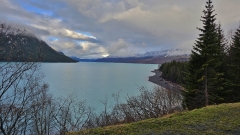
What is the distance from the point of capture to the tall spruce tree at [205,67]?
16234 millimetres

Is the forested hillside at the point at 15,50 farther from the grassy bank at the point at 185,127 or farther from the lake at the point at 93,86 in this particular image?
the lake at the point at 93,86

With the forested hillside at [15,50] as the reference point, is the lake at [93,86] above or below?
below

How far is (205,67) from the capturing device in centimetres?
1666

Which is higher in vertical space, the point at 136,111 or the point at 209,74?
the point at 209,74

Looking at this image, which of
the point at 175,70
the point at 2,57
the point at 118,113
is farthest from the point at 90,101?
the point at 175,70

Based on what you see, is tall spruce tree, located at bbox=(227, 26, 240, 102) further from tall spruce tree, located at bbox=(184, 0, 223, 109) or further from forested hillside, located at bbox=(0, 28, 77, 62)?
forested hillside, located at bbox=(0, 28, 77, 62)

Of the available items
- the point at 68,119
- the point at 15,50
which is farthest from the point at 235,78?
the point at 15,50

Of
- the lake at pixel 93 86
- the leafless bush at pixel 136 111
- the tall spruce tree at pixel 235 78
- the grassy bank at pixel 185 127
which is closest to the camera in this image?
the grassy bank at pixel 185 127

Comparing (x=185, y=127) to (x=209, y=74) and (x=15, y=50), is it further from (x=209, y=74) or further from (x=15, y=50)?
(x=209, y=74)

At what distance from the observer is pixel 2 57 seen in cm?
830

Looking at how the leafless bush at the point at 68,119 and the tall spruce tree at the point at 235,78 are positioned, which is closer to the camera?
the leafless bush at the point at 68,119

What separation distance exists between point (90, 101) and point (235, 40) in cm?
2341

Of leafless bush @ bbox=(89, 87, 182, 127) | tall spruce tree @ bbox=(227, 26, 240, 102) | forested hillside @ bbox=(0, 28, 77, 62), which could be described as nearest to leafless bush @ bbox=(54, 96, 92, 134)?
Answer: leafless bush @ bbox=(89, 87, 182, 127)

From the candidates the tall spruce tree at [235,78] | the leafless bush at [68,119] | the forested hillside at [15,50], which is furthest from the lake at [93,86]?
the forested hillside at [15,50]
